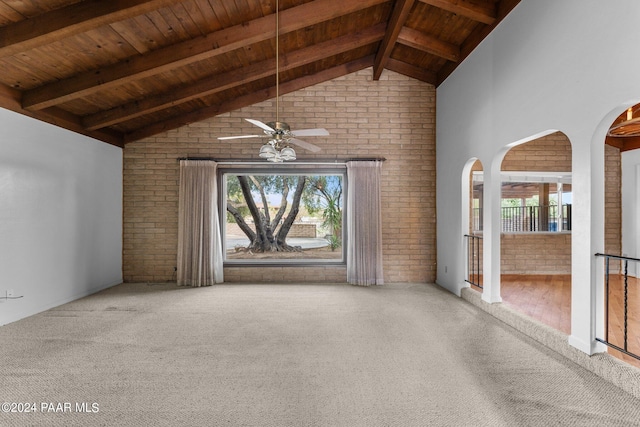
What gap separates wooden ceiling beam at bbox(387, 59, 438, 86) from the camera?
560cm

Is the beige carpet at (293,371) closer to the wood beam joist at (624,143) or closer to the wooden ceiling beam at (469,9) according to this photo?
the wooden ceiling beam at (469,9)

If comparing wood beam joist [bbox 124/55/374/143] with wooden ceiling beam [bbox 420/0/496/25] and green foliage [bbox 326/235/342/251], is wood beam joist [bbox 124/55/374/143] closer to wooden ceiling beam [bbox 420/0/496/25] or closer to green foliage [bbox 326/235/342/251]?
wooden ceiling beam [bbox 420/0/496/25]

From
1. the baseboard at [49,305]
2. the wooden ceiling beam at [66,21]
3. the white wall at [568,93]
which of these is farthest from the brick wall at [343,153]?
the wooden ceiling beam at [66,21]

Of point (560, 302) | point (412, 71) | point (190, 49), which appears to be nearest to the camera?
→ point (190, 49)

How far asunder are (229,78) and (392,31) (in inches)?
90.1

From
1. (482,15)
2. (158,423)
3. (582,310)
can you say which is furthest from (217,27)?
(582,310)

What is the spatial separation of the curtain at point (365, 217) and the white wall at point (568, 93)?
1577mm

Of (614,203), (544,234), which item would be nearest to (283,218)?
(544,234)

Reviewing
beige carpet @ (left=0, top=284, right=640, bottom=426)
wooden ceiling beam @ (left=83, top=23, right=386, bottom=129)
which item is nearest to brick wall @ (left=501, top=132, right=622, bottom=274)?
beige carpet @ (left=0, top=284, right=640, bottom=426)

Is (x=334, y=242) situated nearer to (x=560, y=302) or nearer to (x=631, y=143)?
(x=560, y=302)

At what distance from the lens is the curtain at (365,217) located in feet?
18.4

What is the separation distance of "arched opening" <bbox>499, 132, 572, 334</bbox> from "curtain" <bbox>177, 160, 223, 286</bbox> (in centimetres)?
516

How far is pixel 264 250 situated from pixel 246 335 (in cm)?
268

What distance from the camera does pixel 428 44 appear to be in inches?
185
